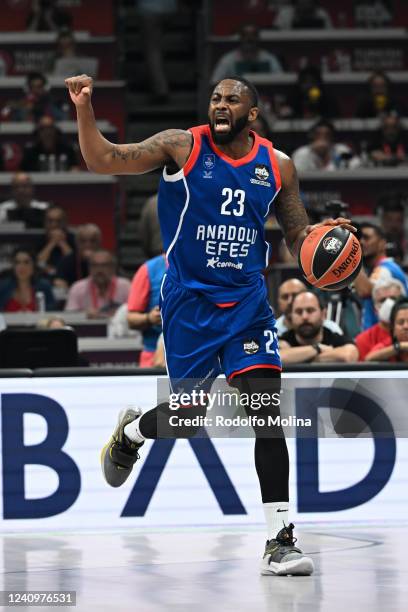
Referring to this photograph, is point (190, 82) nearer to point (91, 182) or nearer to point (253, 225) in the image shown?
point (91, 182)

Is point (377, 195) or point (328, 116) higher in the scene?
point (328, 116)

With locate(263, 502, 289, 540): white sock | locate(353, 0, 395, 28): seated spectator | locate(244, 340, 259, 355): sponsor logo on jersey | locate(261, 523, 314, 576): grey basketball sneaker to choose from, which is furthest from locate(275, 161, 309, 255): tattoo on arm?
locate(353, 0, 395, 28): seated spectator

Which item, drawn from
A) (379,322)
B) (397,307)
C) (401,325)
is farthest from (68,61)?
(401,325)

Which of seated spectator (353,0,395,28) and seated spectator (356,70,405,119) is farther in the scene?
seated spectator (353,0,395,28)

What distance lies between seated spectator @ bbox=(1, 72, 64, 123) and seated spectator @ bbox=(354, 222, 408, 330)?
660cm

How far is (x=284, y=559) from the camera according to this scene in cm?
594

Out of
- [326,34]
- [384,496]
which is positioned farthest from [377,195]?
[384,496]

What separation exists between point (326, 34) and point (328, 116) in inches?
64.5

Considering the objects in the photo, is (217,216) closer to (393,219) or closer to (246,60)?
(393,219)

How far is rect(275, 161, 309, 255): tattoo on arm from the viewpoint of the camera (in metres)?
6.28

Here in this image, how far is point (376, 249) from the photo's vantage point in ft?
33.9

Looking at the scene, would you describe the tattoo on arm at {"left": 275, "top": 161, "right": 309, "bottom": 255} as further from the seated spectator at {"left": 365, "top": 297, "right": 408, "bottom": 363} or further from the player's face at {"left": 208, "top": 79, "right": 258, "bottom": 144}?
the seated spectator at {"left": 365, "top": 297, "right": 408, "bottom": 363}

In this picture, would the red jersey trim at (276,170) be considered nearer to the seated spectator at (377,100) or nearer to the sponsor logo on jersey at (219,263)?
the sponsor logo on jersey at (219,263)

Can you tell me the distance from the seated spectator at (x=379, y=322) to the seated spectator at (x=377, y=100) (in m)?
6.93
